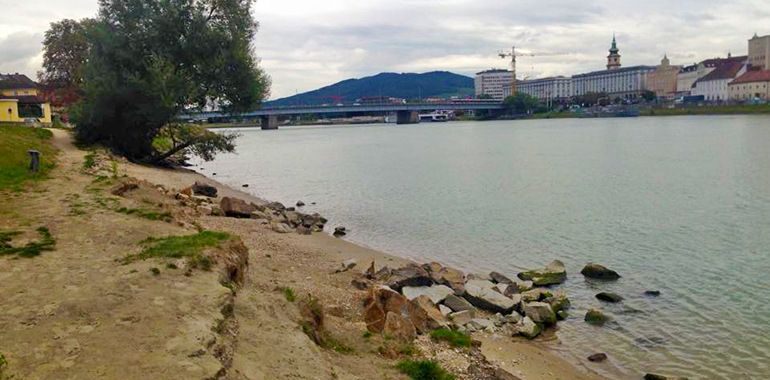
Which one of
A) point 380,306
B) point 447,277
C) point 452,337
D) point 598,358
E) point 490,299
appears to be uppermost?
point 380,306

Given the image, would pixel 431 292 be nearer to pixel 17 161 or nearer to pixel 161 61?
pixel 17 161

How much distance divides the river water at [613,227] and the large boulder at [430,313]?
2905 millimetres

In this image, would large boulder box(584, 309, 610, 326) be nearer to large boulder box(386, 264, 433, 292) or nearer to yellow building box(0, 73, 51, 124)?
large boulder box(386, 264, 433, 292)

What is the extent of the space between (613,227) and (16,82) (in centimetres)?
9643

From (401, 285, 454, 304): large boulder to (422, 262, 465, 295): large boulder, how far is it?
50 centimetres

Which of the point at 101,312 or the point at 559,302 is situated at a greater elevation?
the point at 101,312

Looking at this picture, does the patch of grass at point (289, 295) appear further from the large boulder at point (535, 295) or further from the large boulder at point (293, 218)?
the large boulder at point (293, 218)

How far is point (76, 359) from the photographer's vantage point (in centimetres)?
789

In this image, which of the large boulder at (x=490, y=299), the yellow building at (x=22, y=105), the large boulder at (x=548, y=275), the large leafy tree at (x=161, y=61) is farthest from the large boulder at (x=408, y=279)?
the yellow building at (x=22, y=105)

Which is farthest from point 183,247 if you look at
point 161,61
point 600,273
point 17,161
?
point 161,61

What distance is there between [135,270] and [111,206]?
26.6 feet

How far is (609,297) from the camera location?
18266 millimetres

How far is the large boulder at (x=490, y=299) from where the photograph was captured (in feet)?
54.9

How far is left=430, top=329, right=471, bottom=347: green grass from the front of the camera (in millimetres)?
12734
